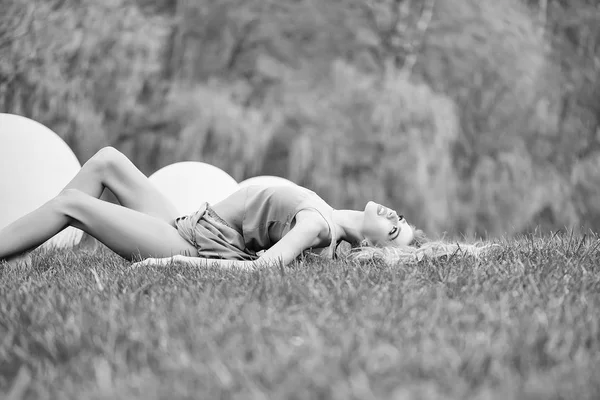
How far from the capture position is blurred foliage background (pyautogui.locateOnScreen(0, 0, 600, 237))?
16.3 feet

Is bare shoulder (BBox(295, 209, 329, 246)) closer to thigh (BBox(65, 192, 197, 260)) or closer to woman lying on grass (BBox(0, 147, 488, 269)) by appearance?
woman lying on grass (BBox(0, 147, 488, 269))

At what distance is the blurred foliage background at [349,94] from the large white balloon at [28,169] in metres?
1.78

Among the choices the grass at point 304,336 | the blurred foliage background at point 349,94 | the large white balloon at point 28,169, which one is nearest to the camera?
the grass at point 304,336

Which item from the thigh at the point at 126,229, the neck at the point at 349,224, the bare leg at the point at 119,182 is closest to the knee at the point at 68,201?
the thigh at the point at 126,229

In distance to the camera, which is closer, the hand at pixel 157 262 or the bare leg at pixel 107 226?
the hand at pixel 157 262

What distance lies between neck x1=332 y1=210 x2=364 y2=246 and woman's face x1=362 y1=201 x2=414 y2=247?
→ 3cm

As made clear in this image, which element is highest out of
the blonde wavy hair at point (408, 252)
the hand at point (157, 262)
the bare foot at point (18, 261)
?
the hand at point (157, 262)

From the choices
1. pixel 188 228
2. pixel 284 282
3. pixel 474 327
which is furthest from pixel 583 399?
pixel 188 228

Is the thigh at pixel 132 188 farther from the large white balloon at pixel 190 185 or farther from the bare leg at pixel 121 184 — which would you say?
the large white balloon at pixel 190 185

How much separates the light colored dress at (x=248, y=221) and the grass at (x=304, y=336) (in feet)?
1.45

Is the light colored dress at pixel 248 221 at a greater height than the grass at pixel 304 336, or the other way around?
the grass at pixel 304 336

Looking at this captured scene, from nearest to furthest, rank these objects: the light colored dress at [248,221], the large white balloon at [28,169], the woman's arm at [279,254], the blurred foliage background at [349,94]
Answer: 1. the woman's arm at [279,254]
2. the light colored dress at [248,221]
3. the large white balloon at [28,169]
4. the blurred foliage background at [349,94]

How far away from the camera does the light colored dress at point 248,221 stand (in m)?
2.12

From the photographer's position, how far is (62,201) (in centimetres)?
205
